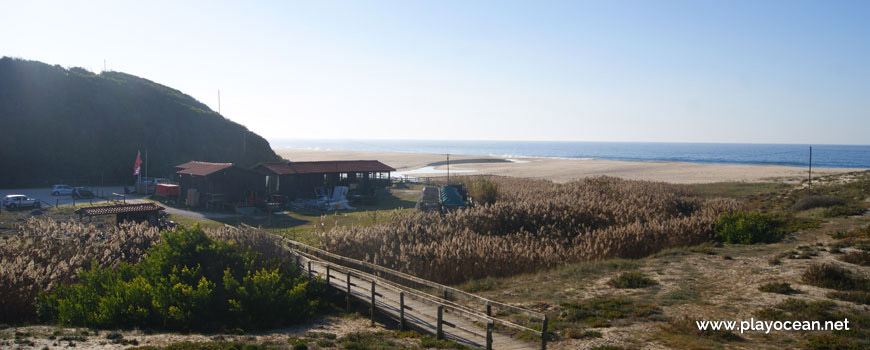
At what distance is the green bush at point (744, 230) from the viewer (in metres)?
21.4

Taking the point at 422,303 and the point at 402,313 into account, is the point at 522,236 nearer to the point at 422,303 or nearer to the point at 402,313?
the point at 422,303

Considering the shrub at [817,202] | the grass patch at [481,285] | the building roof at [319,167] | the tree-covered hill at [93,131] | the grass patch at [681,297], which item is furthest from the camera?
the tree-covered hill at [93,131]

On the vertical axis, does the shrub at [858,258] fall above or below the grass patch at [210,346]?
above

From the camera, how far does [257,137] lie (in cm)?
7412

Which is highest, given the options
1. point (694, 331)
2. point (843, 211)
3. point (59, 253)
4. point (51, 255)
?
point (843, 211)

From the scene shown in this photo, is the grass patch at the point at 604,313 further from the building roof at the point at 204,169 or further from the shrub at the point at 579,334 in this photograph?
the building roof at the point at 204,169

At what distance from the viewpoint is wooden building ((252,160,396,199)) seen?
37.4 meters

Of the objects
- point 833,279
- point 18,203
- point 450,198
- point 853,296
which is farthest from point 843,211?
point 18,203

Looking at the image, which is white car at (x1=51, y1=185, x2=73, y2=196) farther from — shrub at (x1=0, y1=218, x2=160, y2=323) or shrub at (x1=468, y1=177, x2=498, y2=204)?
shrub at (x1=468, y1=177, x2=498, y2=204)

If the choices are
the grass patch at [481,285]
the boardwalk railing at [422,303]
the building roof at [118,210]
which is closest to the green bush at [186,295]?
the boardwalk railing at [422,303]

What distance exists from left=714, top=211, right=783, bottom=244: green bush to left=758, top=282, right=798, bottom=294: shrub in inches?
376

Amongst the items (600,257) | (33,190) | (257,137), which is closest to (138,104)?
(257,137)

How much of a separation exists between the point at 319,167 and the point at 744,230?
28.8 m

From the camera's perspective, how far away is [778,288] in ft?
41.0
